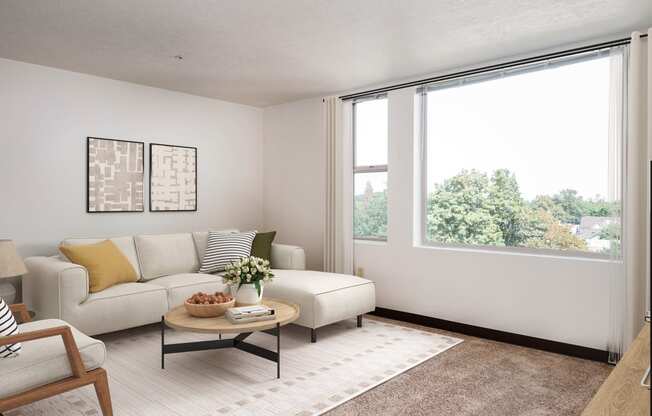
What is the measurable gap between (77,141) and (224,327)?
2.71 m

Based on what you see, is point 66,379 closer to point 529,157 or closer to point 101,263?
point 101,263

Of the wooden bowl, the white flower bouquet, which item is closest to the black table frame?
the wooden bowl

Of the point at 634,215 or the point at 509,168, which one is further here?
the point at 509,168

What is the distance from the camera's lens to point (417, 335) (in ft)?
13.4

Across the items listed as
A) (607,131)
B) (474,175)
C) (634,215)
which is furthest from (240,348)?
(607,131)

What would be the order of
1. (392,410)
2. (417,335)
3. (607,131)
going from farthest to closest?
(417,335) → (607,131) → (392,410)

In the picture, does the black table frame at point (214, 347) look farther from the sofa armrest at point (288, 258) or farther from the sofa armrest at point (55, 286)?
the sofa armrest at point (288, 258)

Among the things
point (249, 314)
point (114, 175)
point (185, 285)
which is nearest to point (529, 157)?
point (249, 314)

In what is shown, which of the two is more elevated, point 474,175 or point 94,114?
point 94,114

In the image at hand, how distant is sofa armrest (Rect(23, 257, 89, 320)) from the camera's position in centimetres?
347

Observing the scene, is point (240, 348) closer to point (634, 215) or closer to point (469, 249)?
point (469, 249)

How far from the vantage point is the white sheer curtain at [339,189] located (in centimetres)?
505

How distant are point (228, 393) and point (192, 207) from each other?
2.97 meters

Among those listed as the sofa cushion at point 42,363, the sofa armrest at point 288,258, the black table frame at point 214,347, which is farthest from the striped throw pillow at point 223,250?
the sofa cushion at point 42,363
